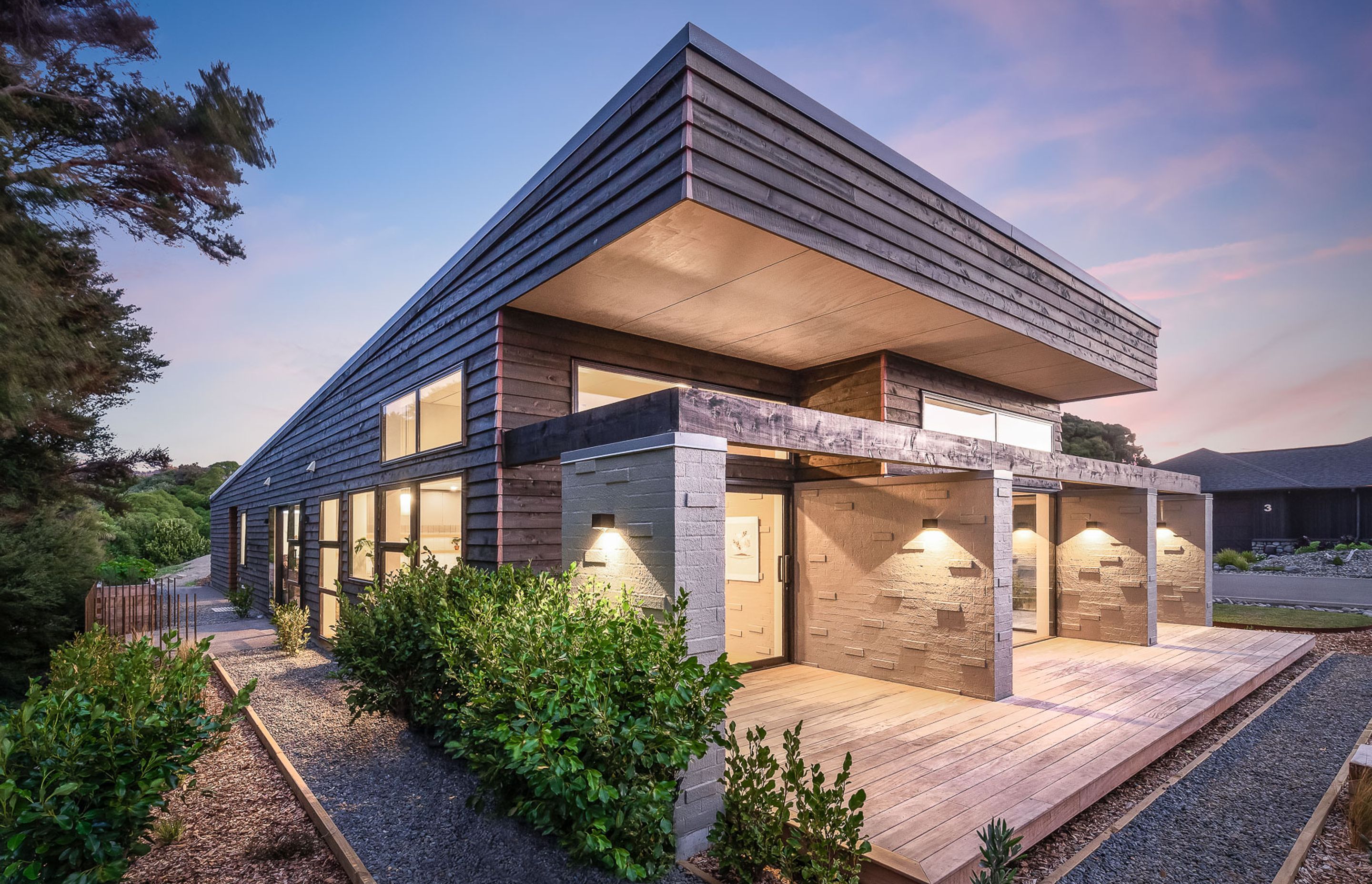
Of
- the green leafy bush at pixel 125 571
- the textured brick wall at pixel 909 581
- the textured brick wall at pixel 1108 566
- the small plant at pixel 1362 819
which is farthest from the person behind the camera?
the green leafy bush at pixel 125 571

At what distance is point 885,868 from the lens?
2809 mm

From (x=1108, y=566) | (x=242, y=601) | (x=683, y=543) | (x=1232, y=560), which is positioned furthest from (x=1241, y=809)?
(x=1232, y=560)

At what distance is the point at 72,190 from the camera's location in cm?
650

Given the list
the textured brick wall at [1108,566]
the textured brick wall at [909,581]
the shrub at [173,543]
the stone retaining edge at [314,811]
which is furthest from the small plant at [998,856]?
the shrub at [173,543]

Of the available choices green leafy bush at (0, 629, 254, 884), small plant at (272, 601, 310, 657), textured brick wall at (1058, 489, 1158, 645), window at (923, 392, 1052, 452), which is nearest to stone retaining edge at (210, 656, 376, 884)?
green leafy bush at (0, 629, 254, 884)

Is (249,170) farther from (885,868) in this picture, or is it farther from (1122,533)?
(1122,533)

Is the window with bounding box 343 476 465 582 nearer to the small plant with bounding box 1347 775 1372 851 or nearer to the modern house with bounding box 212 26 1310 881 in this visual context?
the modern house with bounding box 212 26 1310 881

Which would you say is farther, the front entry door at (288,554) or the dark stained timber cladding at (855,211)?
the front entry door at (288,554)

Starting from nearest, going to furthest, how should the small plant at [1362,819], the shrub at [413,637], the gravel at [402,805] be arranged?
1. the gravel at [402,805]
2. the small plant at [1362,819]
3. the shrub at [413,637]

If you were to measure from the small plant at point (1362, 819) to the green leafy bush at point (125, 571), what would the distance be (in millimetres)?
13802

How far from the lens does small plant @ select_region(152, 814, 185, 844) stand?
3.55 meters

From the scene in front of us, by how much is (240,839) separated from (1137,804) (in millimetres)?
5521

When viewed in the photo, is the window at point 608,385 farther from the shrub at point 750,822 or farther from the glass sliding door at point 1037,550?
the glass sliding door at point 1037,550

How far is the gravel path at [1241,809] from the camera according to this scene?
319cm
